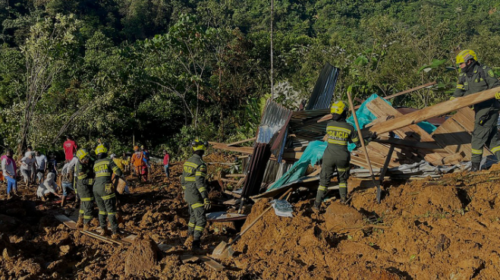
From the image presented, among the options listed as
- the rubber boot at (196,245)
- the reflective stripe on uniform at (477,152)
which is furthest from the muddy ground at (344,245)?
the reflective stripe on uniform at (477,152)

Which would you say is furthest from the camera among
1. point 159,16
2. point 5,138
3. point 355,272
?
point 159,16

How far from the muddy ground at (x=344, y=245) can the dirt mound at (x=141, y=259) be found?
0.5 inches

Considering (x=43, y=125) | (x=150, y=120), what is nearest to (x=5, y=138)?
(x=43, y=125)

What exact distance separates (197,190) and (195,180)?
172 millimetres

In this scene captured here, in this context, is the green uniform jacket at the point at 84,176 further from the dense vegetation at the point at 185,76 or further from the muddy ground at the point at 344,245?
the dense vegetation at the point at 185,76

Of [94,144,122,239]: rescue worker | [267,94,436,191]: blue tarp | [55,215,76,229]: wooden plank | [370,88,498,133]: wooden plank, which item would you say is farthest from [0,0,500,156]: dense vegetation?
[94,144,122,239]: rescue worker

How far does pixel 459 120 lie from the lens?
7.53 metres

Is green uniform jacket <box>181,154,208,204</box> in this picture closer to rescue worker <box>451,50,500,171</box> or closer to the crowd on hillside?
the crowd on hillside

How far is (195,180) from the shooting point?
270 inches

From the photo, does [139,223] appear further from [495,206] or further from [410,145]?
[495,206]

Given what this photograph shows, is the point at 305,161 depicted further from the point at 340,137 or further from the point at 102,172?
the point at 102,172

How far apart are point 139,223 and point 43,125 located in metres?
12.3

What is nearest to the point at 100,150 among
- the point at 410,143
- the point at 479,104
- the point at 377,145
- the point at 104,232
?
the point at 104,232

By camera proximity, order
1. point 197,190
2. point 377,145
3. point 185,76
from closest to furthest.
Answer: point 197,190, point 377,145, point 185,76
